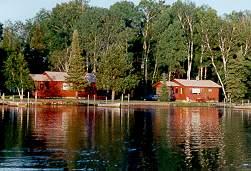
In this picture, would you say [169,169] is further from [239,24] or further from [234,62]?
[239,24]

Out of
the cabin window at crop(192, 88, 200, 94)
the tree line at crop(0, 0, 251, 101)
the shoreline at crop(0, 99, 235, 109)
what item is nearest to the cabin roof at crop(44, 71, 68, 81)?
the tree line at crop(0, 0, 251, 101)

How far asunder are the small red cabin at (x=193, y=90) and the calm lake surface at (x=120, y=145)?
160 ft

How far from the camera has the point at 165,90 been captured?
99.5 m

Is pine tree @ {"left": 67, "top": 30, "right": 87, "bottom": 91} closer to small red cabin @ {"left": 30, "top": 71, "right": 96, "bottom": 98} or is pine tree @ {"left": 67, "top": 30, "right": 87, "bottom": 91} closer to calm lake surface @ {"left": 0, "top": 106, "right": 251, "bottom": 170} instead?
small red cabin @ {"left": 30, "top": 71, "right": 96, "bottom": 98}

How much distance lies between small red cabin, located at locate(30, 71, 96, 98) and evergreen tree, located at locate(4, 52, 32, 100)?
32.5ft

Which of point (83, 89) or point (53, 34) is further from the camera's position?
point (53, 34)

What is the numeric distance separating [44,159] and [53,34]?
306 feet

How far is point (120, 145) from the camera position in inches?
1471

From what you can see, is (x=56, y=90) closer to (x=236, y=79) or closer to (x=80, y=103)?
(x=80, y=103)

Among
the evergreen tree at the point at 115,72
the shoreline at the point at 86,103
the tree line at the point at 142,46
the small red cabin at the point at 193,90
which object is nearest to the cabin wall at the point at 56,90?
the tree line at the point at 142,46

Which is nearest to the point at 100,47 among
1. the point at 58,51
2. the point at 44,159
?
the point at 58,51

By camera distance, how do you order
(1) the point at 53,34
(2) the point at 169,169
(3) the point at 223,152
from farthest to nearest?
1. (1) the point at 53,34
2. (3) the point at 223,152
3. (2) the point at 169,169

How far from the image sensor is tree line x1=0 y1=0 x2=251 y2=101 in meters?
98.7

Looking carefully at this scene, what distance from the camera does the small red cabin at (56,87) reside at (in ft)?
331
